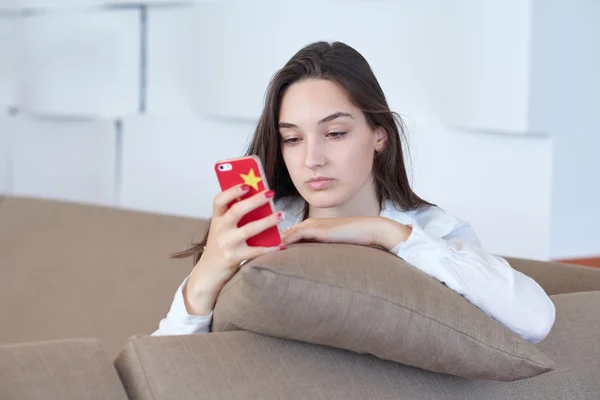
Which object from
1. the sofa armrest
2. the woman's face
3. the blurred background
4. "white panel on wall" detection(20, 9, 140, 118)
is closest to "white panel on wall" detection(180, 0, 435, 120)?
the blurred background

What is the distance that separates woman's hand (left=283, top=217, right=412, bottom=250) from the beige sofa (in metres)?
0.15

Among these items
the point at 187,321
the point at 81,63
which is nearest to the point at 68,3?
the point at 81,63

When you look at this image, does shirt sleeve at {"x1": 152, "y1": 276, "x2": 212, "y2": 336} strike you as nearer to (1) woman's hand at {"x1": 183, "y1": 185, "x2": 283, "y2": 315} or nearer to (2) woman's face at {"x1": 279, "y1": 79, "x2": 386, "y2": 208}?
(1) woman's hand at {"x1": 183, "y1": 185, "x2": 283, "y2": 315}

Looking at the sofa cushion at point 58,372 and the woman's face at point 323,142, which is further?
the woman's face at point 323,142

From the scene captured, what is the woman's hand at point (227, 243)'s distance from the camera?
1.20 meters

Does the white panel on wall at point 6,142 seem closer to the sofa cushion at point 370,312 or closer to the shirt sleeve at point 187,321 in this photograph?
the shirt sleeve at point 187,321

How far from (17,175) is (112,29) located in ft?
2.83

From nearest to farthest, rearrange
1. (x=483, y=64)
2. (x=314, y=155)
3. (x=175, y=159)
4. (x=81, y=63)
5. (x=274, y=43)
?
(x=314, y=155), (x=483, y=64), (x=274, y=43), (x=175, y=159), (x=81, y=63)

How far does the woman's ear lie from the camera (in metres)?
1.67

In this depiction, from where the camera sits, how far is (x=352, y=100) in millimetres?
1607

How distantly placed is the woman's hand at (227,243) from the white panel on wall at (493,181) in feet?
4.08

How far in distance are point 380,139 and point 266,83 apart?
1281 mm

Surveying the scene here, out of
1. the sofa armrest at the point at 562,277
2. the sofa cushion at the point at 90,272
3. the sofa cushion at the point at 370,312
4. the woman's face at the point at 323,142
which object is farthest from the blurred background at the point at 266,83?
the sofa cushion at the point at 370,312

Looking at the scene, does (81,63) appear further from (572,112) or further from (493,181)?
(572,112)
